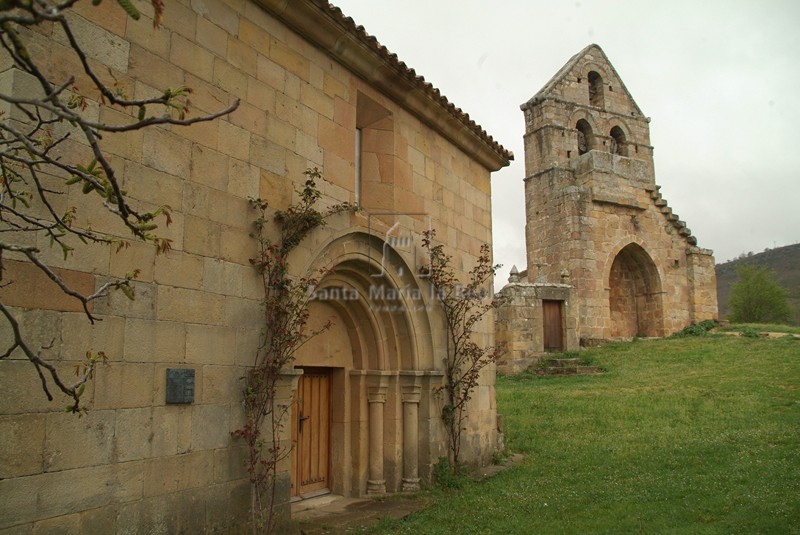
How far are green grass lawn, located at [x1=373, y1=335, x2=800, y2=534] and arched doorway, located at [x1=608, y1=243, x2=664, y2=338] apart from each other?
6452 mm

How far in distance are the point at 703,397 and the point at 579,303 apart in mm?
8195

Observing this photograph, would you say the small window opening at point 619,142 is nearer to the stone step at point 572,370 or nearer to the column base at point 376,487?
the stone step at point 572,370

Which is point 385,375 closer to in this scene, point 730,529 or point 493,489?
point 493,489

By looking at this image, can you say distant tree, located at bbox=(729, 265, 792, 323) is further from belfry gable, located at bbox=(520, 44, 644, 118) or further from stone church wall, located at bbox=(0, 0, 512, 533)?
stone church wall, located at bbox=(0, 0, 512, 533)

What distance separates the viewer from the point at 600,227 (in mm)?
19719

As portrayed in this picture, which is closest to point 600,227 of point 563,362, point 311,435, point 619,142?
point 563,362

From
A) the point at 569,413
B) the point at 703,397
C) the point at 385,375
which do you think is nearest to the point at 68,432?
the point at 385,375

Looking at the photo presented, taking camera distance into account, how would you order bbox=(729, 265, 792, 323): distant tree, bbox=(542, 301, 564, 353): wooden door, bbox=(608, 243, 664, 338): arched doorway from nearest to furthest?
1. bbox=(542, 301, 564, 353): wooden door
2. bbox=(608, 243, 664, 338): arched doorway
3. bbox=(729, 265, 792, 323): distant tree

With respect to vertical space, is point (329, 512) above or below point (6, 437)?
below

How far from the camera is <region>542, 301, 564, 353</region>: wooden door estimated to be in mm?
17641

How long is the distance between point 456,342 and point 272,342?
3.42 m

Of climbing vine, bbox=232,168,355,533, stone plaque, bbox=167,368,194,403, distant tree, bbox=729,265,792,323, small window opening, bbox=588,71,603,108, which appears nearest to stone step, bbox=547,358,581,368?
climbing vine, bbox=232,168,355,533

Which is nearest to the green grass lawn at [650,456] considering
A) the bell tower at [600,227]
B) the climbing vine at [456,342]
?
the climbing vine at [456,342]

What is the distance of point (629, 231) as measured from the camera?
20.2m
